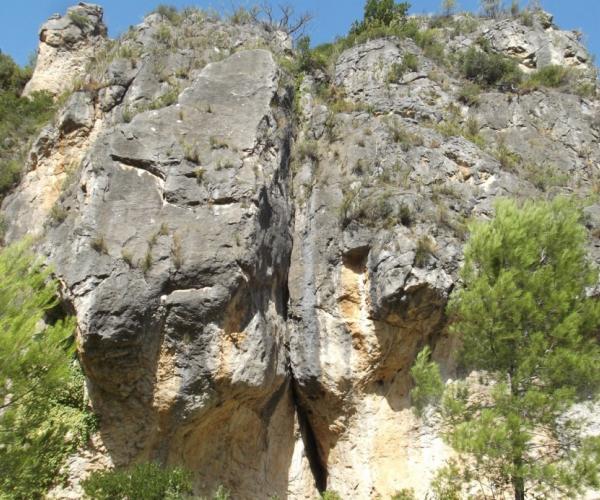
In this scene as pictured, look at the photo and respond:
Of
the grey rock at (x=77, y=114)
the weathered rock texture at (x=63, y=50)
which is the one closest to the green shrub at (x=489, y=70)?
the grey rock at (x=77, y=114)

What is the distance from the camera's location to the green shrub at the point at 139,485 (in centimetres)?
842

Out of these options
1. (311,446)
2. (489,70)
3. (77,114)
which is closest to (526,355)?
(311,446)

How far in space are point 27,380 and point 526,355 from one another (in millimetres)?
7122

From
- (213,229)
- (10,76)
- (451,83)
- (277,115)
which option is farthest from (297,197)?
(10,76)

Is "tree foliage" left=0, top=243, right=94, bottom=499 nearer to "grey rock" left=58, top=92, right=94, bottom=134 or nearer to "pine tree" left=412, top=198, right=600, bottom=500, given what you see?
"pine tree" left=412, top=198, right=600, bottom=500

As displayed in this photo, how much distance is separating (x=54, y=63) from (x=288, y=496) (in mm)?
14671

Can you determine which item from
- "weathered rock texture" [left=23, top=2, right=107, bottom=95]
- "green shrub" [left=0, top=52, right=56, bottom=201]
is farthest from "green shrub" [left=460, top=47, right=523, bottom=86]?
"green shrub" [left=0, top=52, right=56, bottom=201]

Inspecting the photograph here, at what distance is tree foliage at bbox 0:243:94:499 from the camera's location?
25.5 feet

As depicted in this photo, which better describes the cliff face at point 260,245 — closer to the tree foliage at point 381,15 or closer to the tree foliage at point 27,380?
the tree foliage at point 27,380

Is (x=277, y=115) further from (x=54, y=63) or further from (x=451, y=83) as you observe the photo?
(x=54, y=63)

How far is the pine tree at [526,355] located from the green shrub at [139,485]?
3.92 meters

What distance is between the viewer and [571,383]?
27.6ft

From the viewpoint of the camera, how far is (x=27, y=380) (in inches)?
317

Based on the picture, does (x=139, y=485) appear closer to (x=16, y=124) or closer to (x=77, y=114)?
(x=77, y=114)
